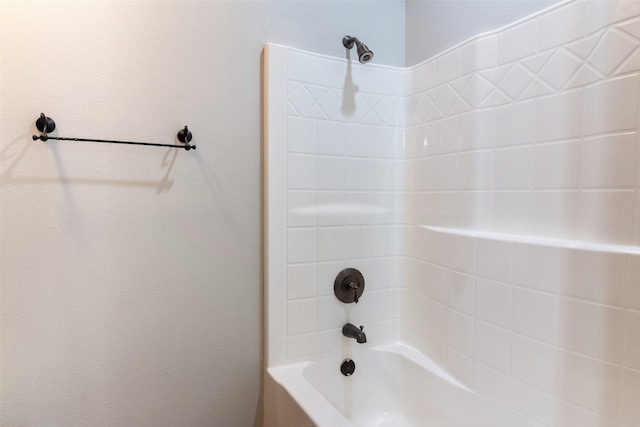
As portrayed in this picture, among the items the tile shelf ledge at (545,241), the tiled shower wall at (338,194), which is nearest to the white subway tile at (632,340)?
the tile shelf ledge at (545,241)

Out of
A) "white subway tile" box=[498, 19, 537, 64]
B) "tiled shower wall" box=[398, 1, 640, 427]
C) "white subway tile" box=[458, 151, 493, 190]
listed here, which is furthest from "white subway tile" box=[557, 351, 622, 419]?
"white subway tile" box=[498, 19, 537, 64]

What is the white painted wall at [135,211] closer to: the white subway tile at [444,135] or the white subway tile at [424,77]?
the white subway tile at [424,77]

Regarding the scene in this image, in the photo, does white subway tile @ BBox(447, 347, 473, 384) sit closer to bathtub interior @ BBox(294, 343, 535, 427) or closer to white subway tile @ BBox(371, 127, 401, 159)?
bathtub interior @ BBox(294, 343, 535, 427)

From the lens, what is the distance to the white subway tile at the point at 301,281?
1.38 metres

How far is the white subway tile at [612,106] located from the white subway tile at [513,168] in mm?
170

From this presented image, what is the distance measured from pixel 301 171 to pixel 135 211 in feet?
2.04

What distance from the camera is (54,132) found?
1.10m

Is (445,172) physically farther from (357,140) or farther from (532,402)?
(532,402)

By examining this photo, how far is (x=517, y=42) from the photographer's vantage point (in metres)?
1.10

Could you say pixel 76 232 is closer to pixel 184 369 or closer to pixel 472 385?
pixel 184 369

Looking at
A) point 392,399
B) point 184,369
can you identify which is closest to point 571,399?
point 392,399

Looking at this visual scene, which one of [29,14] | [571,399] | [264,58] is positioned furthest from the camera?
[264,58]

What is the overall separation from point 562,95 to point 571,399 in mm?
854

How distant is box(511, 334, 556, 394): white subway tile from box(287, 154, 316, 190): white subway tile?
2.93 ft
